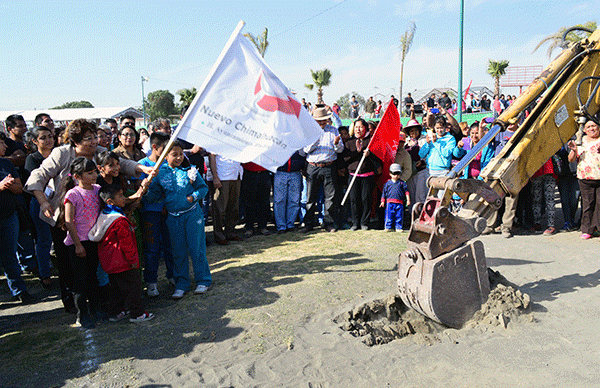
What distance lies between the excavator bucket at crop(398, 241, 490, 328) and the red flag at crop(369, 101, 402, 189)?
3894mm

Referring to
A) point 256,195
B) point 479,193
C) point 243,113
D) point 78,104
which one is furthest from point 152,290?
point 78,104

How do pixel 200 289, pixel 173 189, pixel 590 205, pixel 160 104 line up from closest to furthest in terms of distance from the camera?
1. pixel 173 189
2. pixel 200 289
3. pixel 590 205
4. pixel 160 104

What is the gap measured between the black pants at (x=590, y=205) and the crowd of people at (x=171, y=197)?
22 millimetres

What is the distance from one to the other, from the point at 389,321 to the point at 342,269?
150cm

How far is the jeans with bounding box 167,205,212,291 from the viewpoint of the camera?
5332 mm

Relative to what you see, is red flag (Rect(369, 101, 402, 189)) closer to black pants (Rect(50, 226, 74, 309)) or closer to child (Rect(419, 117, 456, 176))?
child (Rect(419, 117, 456, 176))

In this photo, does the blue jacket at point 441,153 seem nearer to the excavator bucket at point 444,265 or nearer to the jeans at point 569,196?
the jeans at point 569,196

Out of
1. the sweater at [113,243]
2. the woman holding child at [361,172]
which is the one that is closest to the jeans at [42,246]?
the sweater at [113,243]

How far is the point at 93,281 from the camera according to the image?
480 cm

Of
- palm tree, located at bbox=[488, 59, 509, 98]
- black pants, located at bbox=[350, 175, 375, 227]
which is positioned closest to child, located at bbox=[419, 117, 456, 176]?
black pants, located at bbox=[350, 175, 375, 227]

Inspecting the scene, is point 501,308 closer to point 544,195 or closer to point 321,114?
point 544,195

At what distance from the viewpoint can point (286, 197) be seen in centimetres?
851

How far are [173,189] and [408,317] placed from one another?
306cm

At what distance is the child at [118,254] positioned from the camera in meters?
4.57
